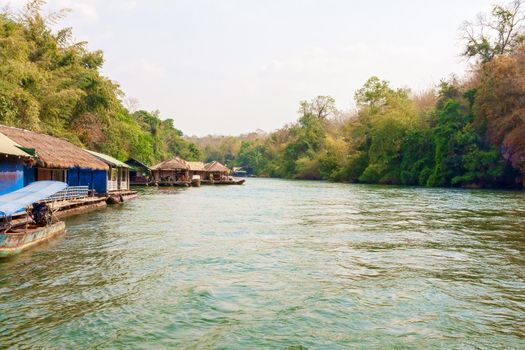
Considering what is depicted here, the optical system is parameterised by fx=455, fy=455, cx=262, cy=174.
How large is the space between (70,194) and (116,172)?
11564 millimetres

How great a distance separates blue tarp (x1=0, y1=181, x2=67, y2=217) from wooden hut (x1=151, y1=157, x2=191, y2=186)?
133 ft

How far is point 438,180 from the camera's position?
49188mm

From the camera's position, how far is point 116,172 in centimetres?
3384

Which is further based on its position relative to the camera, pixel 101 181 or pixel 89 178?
pixel 101 181

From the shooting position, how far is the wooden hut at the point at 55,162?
18.0 m

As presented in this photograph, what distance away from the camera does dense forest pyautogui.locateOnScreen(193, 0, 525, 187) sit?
4062cm

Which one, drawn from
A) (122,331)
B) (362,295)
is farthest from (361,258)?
(122,331)

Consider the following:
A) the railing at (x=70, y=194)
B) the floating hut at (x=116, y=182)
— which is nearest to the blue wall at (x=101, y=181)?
the floating hut at (x=116, y=182)

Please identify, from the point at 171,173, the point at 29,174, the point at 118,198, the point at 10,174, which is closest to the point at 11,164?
the point at 10,174

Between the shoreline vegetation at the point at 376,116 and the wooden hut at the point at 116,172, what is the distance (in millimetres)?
3247

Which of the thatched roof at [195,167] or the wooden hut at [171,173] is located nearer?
the wooden hut at [171,173]

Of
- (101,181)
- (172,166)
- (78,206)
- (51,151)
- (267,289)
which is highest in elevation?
(172,166)

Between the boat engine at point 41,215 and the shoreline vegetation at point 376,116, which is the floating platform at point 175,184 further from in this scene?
the boat engine at point 41,215

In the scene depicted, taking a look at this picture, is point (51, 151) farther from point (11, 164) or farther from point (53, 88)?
point (53, 88)
